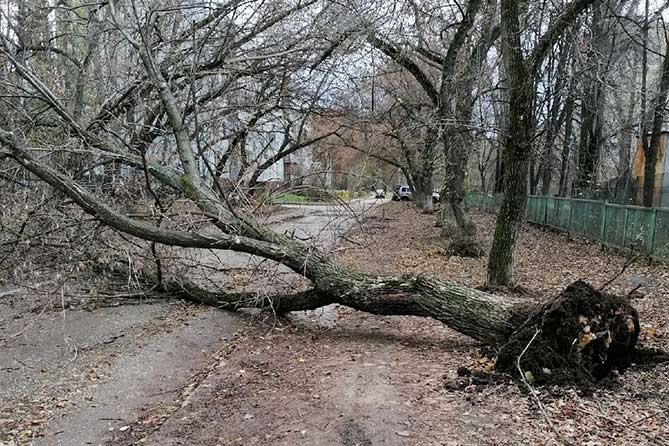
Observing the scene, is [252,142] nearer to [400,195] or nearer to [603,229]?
[400,195]

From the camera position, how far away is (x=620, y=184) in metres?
18.0

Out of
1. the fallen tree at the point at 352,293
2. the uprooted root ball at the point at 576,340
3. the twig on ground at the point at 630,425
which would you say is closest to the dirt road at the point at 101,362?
the fallen tree at the point at 352,293

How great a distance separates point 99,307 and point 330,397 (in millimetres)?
4639

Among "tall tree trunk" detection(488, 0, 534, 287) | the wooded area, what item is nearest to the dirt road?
the wooded area

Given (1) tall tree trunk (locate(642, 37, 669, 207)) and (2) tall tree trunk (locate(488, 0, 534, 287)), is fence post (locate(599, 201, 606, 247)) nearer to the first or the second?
(1) tall tree trunk (locate(642, 37, 669, 207))

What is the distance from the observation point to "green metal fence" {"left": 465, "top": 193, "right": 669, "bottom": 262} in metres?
10.4

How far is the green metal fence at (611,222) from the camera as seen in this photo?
10359 mm

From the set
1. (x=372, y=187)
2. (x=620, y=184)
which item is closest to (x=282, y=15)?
(x=372, y=187)

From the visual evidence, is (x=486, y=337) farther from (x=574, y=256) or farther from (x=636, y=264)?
(x=574, y=256)

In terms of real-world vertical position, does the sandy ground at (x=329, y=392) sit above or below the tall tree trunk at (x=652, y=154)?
below

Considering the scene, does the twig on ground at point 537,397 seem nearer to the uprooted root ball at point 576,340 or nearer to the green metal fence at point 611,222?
the uprooted root ball at point 576,340

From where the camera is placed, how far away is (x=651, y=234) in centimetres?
1055

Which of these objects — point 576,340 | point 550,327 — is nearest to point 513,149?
point 550,327

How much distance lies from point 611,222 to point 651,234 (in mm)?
2284
